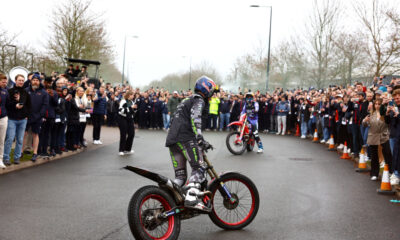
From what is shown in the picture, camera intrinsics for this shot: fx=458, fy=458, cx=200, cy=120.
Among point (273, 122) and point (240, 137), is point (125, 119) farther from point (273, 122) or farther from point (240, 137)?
point (273, 122)

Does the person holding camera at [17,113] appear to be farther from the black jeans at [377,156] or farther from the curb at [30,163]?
the black jeans at [377,156]

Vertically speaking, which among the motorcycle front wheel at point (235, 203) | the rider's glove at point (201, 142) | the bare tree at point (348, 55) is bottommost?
the motorcycle front wheel at point (235, 203)

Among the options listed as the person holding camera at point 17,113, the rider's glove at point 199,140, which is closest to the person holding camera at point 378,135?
the rider's glove at point 199,140

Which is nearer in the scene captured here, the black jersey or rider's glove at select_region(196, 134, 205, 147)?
rider's glove at select_region(196, 134, 205, 147)

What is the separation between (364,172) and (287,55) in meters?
29.7

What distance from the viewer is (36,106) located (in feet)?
36.4

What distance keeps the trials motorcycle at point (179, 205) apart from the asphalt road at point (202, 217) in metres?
0.23

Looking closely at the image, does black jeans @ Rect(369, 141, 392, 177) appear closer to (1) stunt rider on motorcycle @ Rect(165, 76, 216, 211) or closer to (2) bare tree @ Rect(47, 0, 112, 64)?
(1) stunt rider on motorcycle @ Rect(165, 76, 216, 211)

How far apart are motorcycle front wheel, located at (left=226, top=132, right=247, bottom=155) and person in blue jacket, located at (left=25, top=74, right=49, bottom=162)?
5544mm

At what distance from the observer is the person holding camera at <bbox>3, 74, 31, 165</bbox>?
400 inches

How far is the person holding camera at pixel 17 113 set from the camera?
33.3 ft

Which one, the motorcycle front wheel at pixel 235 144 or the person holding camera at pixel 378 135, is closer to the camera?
the person holding camera at pixel 378 135

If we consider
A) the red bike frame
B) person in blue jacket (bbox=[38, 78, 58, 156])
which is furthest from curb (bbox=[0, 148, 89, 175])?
the red bike frame

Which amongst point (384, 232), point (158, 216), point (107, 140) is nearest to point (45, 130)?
point (107, 140)
